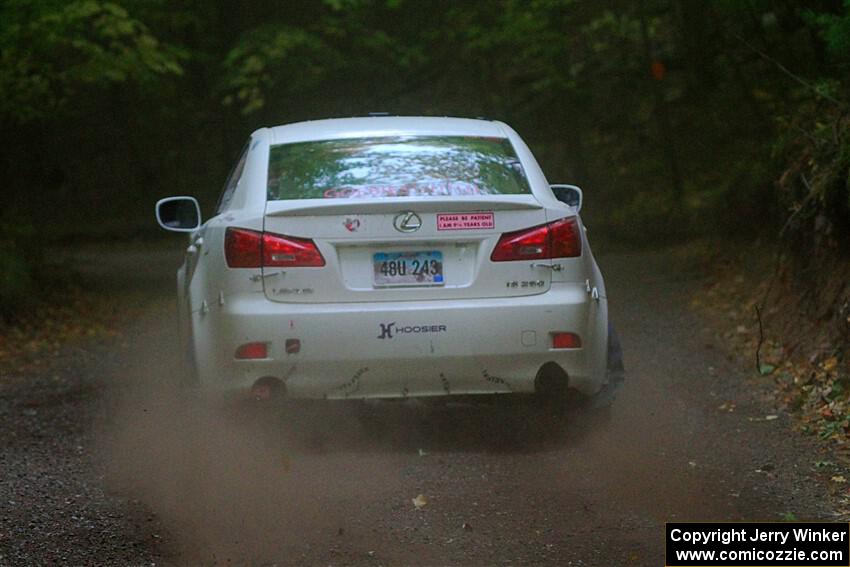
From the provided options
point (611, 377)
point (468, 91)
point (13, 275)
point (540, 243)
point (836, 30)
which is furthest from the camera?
point (468, 91)

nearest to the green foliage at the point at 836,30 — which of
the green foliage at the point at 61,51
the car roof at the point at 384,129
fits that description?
the car roof at the point at 384,129

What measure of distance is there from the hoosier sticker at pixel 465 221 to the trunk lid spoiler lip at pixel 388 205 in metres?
0.03

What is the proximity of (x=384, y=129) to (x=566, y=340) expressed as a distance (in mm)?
1662

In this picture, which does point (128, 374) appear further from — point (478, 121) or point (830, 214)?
point (830, 214)

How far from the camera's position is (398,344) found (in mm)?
6691

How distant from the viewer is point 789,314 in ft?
33.9

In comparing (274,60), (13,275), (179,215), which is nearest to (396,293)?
(179,215)

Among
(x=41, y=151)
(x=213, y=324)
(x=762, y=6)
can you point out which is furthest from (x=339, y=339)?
(x=41, y=151)

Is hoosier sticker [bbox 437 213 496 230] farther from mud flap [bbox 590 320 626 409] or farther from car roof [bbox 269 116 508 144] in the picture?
mud flap [bbox 590 320 626 409]

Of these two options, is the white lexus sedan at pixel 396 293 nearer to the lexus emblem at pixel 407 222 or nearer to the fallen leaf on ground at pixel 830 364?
the lexus emblem at pixel 407 222

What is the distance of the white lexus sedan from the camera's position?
6672 millimetres

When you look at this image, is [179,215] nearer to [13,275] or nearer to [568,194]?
[568,194]

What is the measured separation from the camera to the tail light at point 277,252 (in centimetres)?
668

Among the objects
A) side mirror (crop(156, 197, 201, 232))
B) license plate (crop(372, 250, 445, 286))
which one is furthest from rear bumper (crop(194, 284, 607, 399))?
side mirror (crop(156, 197, 201, 232))
